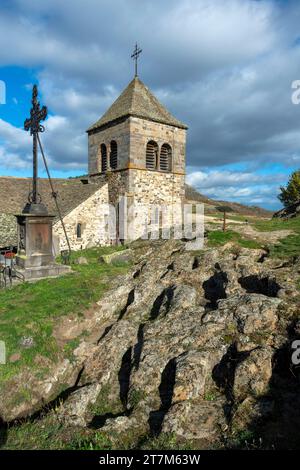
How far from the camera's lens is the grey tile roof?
20.7 m

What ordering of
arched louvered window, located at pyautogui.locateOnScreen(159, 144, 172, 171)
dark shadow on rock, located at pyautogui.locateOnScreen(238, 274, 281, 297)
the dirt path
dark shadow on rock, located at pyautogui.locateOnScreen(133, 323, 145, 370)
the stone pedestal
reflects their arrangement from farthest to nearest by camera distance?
arched louvered window, located at pyautogui.locateOnScreen(159, 144, 172, 171), the dirt path, the stone pedestal, dark shadow on rock, located at pyautogui.locateOnScreen(238, 274, 281, 297), dark shadow on rock, located at pyautogui.locateOnScreen(133, 323, 145, 370)

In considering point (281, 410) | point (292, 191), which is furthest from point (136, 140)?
point (292, 191)

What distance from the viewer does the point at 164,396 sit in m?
6.95

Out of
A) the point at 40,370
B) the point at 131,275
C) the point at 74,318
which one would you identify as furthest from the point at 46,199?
the point at 40,370

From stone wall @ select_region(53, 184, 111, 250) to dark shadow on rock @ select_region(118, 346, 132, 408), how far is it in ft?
43.1

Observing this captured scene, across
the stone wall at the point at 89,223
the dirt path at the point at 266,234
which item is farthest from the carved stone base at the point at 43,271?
the dirt path at the point at 266,234

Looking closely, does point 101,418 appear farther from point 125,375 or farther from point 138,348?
point 138,348

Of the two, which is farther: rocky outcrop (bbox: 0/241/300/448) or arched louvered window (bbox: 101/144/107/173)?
arched louvered window (bbox: 101/144/107/173)

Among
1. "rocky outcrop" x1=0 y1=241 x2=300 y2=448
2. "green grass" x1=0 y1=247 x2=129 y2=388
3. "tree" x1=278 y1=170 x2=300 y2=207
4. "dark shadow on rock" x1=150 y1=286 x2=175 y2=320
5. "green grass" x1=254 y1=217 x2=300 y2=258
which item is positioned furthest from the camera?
"tree" x1=278 y1=170 x2=300 y2=207

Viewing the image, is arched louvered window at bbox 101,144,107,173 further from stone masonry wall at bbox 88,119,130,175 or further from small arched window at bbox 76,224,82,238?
small arched window at bbox 76,224,82,238

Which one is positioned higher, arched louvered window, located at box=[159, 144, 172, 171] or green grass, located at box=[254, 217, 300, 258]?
arched louvered window, located at box=[159, 144, 172, 171]

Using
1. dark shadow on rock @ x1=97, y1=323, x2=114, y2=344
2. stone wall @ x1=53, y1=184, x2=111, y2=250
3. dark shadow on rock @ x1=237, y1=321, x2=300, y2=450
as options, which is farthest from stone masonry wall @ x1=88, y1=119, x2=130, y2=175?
dark shadow on rock @ x1=237, y1=321, x2=300, y2=450

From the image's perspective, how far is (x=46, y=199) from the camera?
24.4 m

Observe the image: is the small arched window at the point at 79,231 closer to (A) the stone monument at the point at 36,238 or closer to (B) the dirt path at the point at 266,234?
(A) the stone monument at the point at 36,238
